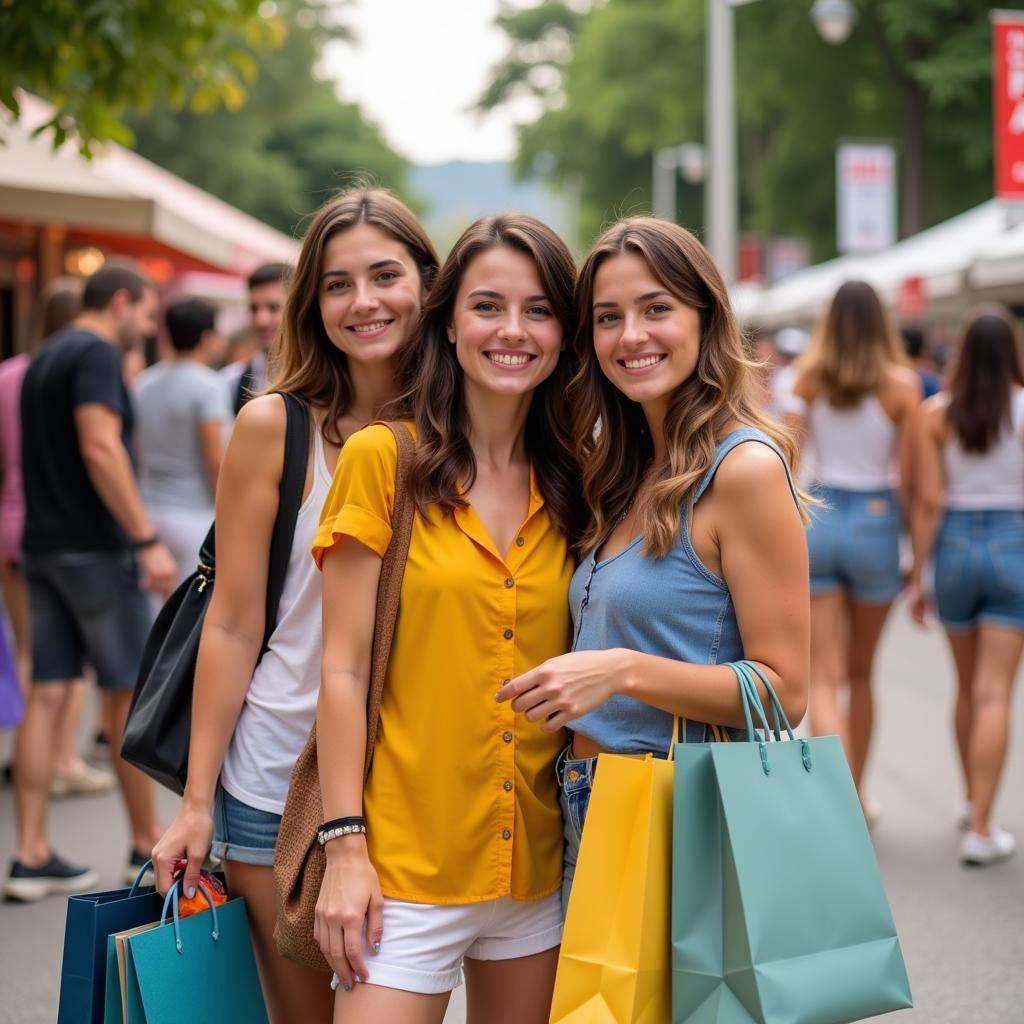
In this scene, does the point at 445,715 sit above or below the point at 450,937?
above

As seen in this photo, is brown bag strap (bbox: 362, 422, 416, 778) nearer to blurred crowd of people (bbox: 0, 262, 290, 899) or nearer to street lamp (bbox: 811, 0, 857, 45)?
blurred crowd of people (bbox: 0, 262, 290, 899)

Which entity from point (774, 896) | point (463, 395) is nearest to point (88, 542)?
point (463, 395)

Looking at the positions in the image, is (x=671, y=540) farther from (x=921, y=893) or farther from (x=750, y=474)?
(x=921, y=893)

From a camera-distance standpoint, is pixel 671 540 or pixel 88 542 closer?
pixel 671 540

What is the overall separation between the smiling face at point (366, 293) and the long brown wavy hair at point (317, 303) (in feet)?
0.07

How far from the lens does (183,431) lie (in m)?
6.07

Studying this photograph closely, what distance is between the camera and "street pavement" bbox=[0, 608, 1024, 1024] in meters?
4.18

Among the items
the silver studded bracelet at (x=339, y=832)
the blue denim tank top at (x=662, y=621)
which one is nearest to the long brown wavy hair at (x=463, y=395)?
the blue denim tank top at (x=662, y=621)

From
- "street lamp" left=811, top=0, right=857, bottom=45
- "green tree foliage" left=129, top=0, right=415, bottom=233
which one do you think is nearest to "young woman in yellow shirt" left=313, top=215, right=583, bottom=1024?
"street lamp" left=811, top=0, right=857, bottom=45

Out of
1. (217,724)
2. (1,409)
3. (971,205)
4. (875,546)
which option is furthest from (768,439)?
(971,205)

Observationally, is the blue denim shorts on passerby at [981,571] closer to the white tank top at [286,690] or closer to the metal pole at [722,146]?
the white tank top at [286,690]

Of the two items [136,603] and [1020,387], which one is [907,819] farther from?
[136,603]

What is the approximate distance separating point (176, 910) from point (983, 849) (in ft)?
12.6

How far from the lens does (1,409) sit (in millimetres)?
6629
